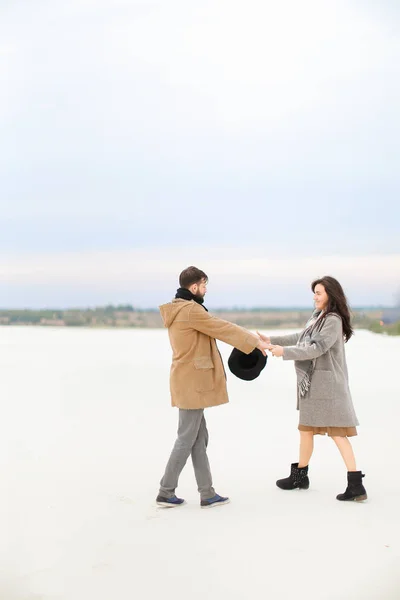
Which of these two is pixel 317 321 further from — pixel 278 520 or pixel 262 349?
pixel 278 520

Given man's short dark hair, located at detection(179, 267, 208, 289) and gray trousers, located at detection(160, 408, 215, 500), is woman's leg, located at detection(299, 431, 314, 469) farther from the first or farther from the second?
man's short dark hair, located at detection(179, 267, 208, 289)

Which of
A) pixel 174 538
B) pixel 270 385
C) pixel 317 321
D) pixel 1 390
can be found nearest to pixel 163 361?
pixel 270 385

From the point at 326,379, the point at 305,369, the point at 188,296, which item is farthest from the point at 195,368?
the point at 326,379

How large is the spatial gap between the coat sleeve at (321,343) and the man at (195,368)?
268 millimetres

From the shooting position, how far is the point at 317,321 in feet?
19.3

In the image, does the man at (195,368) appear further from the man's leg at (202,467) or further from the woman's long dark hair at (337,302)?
the woman's long dark hair at (337,302)

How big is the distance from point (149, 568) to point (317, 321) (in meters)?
2.35

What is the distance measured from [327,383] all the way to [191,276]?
1316 mm

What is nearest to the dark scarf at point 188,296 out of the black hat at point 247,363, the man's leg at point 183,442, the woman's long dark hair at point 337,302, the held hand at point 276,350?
the black hat at point 247,363

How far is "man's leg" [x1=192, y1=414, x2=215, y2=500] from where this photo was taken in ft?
18.2

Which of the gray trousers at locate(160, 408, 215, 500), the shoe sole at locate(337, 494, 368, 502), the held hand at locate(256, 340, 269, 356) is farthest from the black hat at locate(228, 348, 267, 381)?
the shoe sole at locate(337, 494, 368, 502)

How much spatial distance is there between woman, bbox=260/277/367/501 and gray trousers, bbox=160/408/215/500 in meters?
0.78

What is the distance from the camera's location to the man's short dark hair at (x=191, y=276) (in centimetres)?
550

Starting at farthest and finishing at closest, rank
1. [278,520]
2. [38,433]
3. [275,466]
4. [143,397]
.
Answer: [143,397]
[38,433]
[275,466]
[278,520]
